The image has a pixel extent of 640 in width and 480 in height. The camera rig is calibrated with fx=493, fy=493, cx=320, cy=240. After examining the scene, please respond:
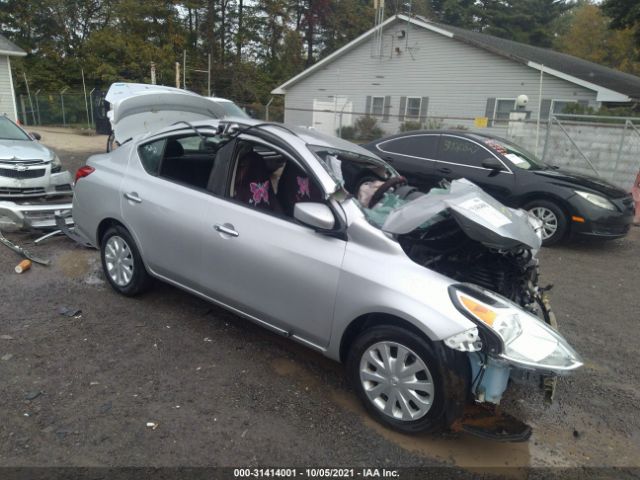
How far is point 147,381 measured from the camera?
11.0 ft

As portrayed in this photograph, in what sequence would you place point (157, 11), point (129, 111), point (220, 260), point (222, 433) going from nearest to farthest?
point (222, 433)
point (220, 260)
point (129, 111)
point (157, 11)

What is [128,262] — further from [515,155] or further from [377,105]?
[377,105]

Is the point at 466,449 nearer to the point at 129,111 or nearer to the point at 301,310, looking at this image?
the point at 301,310

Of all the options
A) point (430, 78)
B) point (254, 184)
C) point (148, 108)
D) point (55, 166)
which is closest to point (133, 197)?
point (254, 184)

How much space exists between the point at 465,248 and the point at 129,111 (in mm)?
4570

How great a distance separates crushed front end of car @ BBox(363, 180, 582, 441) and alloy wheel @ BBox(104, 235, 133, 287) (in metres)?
2.34

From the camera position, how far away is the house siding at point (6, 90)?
19.5 metres

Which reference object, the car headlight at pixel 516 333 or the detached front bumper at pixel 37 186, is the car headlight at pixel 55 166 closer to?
the detached front bumper at pixel 37 186

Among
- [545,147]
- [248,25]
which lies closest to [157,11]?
[248,25]

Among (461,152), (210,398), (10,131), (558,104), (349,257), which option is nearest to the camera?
(349,257)

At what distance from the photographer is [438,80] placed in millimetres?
20953

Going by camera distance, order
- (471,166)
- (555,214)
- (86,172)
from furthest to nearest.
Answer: (471,166) → (555,214) → (86,172)

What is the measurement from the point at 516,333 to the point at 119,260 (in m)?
3.45

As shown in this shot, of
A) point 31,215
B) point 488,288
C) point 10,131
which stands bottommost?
point 31,215
